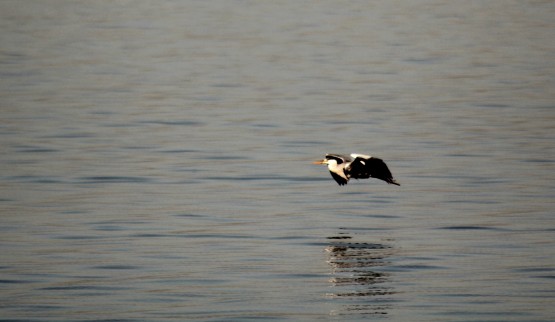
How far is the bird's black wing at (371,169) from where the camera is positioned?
16297mm

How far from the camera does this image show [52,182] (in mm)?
19562

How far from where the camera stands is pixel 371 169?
16500mm

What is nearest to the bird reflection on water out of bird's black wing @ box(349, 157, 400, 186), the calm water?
the calm water

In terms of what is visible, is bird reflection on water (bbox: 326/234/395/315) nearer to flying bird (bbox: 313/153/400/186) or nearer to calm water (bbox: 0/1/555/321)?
calm water (bbox: 0/1/555/321)

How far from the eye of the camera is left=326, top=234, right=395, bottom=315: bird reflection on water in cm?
1273

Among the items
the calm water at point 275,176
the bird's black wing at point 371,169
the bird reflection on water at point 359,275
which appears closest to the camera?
the bird reflection on water at point 359,275

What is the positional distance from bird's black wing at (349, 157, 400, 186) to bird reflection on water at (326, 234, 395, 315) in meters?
0.98

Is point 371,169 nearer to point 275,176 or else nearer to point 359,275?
point 359,275

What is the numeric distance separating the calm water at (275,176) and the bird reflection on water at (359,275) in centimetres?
3

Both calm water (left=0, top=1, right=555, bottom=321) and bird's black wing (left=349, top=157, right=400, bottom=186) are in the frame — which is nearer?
calm water (left=0, top=1, right=555, bottom=321)

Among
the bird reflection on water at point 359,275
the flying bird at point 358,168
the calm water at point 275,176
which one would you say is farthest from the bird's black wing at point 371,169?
the bird reflection on water at point 359,275

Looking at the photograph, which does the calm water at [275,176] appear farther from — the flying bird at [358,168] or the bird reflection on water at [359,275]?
the flying bird at [358,168]

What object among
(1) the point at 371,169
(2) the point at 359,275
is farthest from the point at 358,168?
(2) the point at 359,275

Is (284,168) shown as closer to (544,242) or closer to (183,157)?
(183,157)
